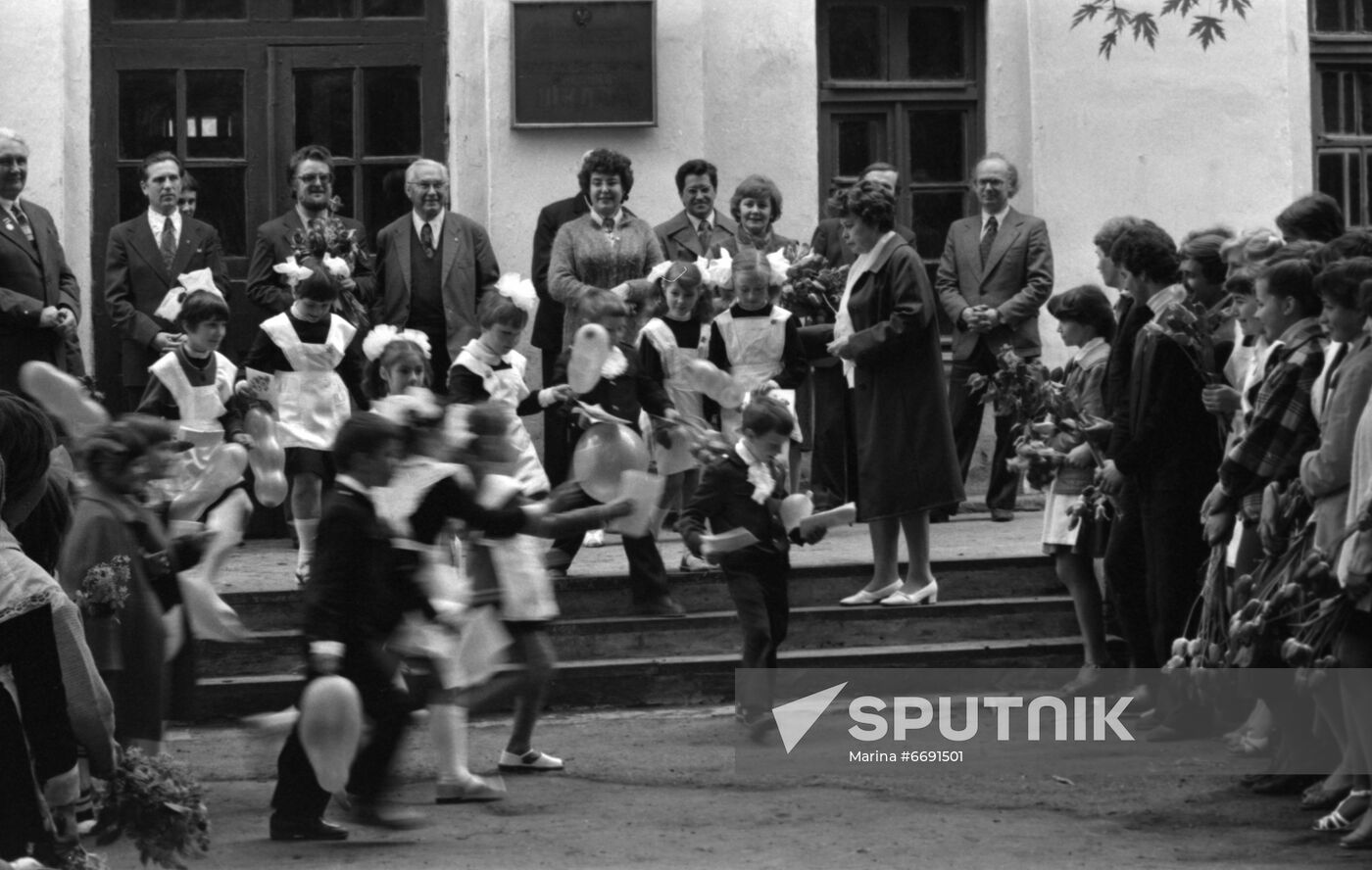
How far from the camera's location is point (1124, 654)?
10.4 metres

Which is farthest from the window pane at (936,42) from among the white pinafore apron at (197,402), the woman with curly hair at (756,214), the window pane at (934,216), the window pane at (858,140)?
the white pinafore apron at (197,402)

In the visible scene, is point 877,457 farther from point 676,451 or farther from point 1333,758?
point 1333,758

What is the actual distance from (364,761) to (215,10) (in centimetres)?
764

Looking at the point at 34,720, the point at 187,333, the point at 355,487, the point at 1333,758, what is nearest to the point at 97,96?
the point at 187,333

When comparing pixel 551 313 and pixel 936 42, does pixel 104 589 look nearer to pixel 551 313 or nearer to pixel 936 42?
pixel 551 313

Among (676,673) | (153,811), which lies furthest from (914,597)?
(153,811)

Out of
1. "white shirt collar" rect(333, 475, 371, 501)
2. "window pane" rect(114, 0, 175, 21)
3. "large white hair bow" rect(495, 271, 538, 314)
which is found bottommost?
"white shirt collar" rect(333, 475, 371, 501)

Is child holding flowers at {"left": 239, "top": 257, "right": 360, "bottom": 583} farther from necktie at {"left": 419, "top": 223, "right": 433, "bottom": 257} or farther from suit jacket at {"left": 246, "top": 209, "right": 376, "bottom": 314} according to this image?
necktie at {"left": 419, "top": 223, "right": 433, "bottom": 257}

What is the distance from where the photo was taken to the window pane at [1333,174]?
15.2 m

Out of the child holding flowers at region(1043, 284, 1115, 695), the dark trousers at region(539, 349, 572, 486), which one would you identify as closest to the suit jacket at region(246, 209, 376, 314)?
the dark trousers at region(539, 349, 572, 486)

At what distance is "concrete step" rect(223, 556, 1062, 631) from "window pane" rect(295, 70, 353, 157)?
13.4 feet

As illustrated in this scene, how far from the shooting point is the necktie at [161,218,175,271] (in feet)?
40.8

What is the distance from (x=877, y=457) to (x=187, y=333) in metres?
3.51

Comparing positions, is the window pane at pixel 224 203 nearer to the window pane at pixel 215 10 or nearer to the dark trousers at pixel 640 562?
the window pane at pixel 215 10
